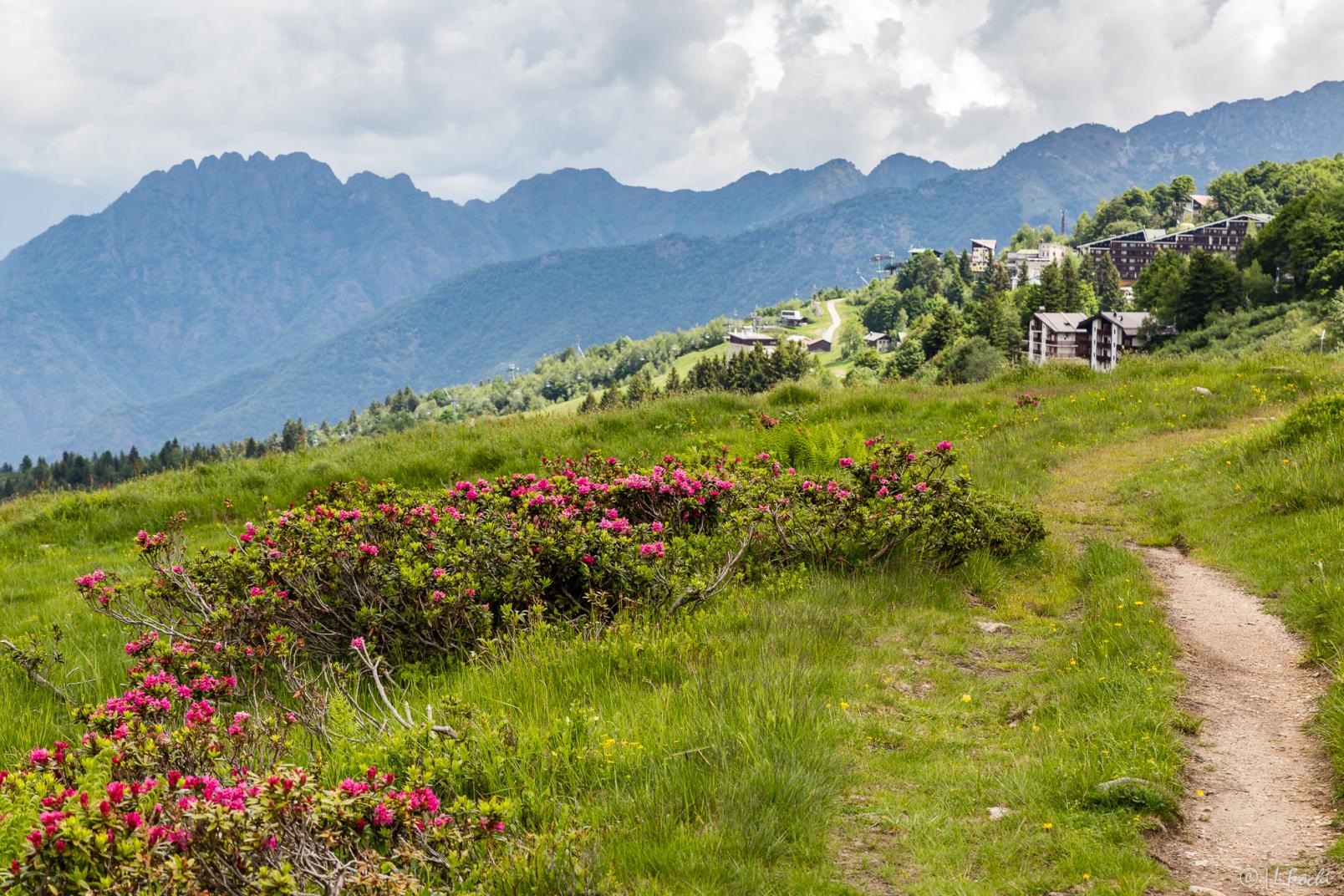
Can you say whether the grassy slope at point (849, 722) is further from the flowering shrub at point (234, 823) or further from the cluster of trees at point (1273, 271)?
the cluster of trees at point (1273, 271)

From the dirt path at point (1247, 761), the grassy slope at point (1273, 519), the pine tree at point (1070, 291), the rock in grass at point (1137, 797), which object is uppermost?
the pine tree at point (1070, 291)

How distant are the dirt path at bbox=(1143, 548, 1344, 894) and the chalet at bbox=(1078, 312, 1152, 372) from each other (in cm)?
11650

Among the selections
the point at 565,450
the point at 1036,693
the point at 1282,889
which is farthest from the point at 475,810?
the point at 565,450

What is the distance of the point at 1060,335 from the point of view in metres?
126

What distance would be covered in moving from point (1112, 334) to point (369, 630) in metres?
128

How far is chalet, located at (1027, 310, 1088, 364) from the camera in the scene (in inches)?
4948

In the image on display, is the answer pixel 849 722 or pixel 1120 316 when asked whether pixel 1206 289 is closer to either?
pixel 1120 316

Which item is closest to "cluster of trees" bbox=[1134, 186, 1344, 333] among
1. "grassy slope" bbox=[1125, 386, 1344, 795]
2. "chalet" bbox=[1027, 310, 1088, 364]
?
"chalet" bbox=[1027, 310, 1088, 364]

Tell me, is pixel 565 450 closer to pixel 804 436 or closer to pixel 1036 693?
Answer: pixel 804 436

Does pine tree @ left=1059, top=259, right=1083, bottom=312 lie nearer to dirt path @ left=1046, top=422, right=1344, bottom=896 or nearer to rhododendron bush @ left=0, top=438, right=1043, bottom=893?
rhododendron bush @ left=0, top=438, right=1043, bottom=893

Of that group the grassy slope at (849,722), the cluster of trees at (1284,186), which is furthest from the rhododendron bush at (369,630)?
the cluster of trees at (1284,186)

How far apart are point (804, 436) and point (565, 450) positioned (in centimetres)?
450

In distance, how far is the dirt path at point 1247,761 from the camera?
3990mm

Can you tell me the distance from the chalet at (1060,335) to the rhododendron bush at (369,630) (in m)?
127
